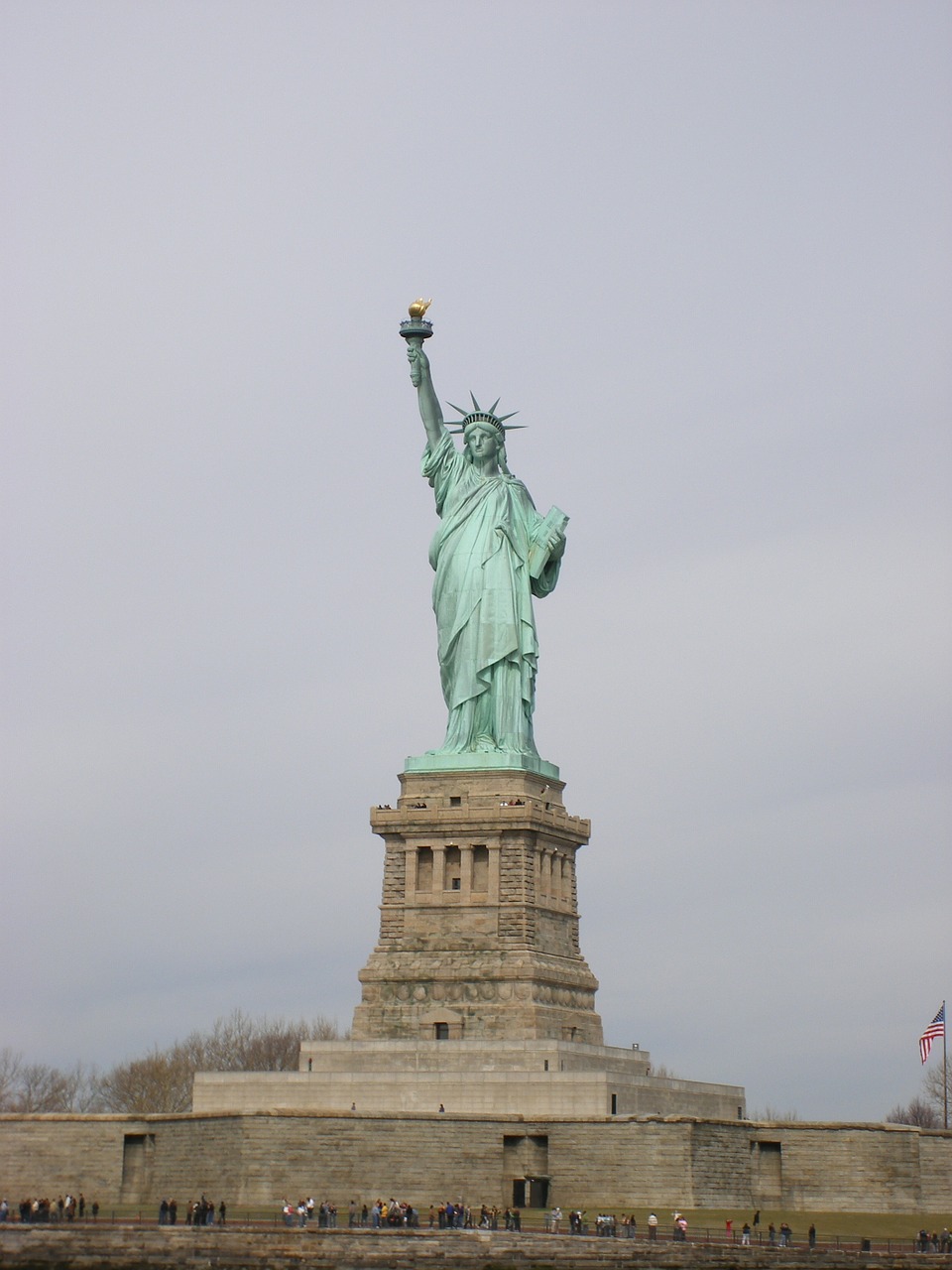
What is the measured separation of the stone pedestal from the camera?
43594 mm

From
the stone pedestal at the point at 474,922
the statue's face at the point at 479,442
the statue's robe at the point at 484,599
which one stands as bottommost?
the stone pedestal at the point at 474,922

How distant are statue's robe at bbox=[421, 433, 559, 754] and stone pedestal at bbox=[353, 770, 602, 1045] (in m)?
1.51

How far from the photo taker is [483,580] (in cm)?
4706

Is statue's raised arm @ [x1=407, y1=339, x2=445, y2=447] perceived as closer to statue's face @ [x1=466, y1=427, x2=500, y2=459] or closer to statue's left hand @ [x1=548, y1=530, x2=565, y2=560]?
statue's face @ [x1=466, y1=427, x2=500, y2=459]

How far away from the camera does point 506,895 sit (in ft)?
146

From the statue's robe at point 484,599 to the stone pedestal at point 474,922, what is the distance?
59.3 inches

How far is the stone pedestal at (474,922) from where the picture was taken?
1716 inches

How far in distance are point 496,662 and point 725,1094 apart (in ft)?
35.4

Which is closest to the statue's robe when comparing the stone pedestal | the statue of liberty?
the statue of liberty

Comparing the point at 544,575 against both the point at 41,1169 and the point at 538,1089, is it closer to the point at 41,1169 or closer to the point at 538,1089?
the point at 538,1089

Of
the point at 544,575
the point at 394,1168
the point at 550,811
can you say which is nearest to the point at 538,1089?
the point at 394,1168

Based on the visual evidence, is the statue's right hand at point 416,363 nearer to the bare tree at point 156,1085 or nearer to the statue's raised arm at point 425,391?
the statue's raised arm at point 425,391

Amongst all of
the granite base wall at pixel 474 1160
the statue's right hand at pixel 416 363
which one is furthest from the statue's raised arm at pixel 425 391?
the granite base wall at pixel 474 1160

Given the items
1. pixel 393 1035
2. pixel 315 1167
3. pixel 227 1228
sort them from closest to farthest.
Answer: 1. pixel 227 1228
2. pixel 315 1167
3. pixel 393 1035
